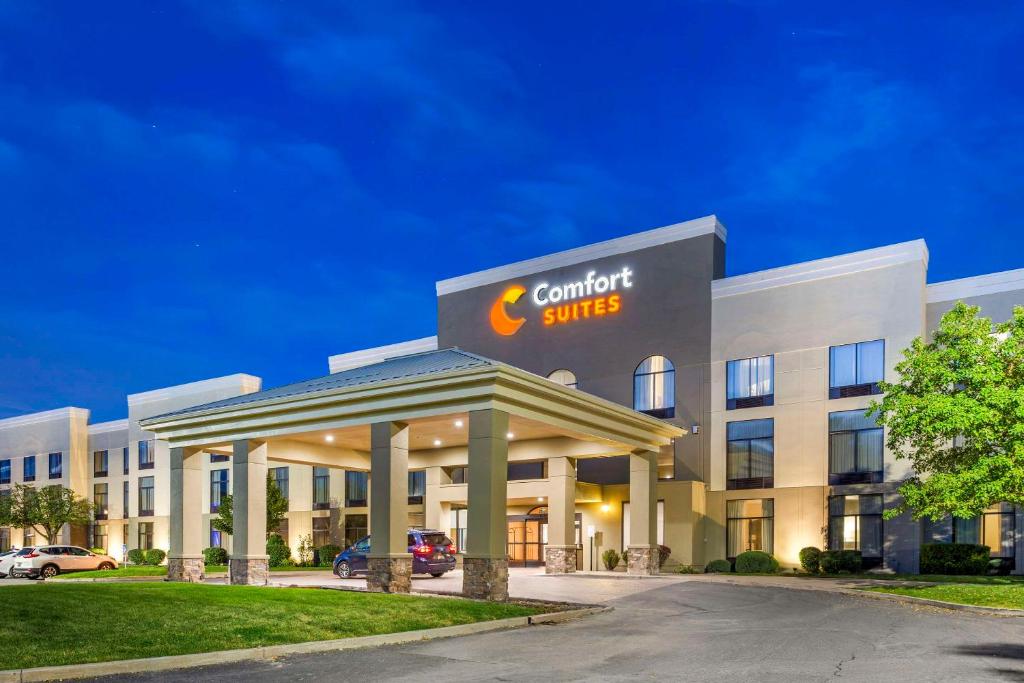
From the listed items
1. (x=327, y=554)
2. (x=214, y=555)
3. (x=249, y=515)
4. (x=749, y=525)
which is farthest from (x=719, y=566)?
(x=214, y=555)

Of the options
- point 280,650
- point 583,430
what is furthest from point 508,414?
point 280,650

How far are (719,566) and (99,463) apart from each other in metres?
53.9

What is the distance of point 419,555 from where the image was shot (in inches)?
1321

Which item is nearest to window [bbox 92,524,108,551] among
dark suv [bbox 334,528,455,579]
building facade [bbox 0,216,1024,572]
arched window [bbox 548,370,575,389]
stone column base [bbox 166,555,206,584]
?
building facade [bbox 0,216,1024,572]

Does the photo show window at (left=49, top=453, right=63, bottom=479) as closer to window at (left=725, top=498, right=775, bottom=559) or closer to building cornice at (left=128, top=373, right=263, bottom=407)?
building cornice at (left=128, top=373, right=263, bottom=407)

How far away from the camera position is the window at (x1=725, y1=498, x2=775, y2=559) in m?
40.6

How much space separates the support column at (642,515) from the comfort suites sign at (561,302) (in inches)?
476

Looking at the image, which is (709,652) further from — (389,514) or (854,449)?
(854,449)

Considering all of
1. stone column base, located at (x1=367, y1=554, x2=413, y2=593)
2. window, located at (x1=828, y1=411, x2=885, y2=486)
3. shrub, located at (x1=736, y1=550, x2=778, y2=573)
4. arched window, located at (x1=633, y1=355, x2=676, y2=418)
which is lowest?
shrub, located at (x1=736, y1=550, x2=778, y2=573)

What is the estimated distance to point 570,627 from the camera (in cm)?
1897

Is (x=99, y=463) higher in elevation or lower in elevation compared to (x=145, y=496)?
higher

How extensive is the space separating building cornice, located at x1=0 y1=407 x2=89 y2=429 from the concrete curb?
66337 millimetres

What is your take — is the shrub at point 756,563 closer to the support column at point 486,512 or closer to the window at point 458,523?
the window at point 458,523

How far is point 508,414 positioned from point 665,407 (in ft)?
66.1
